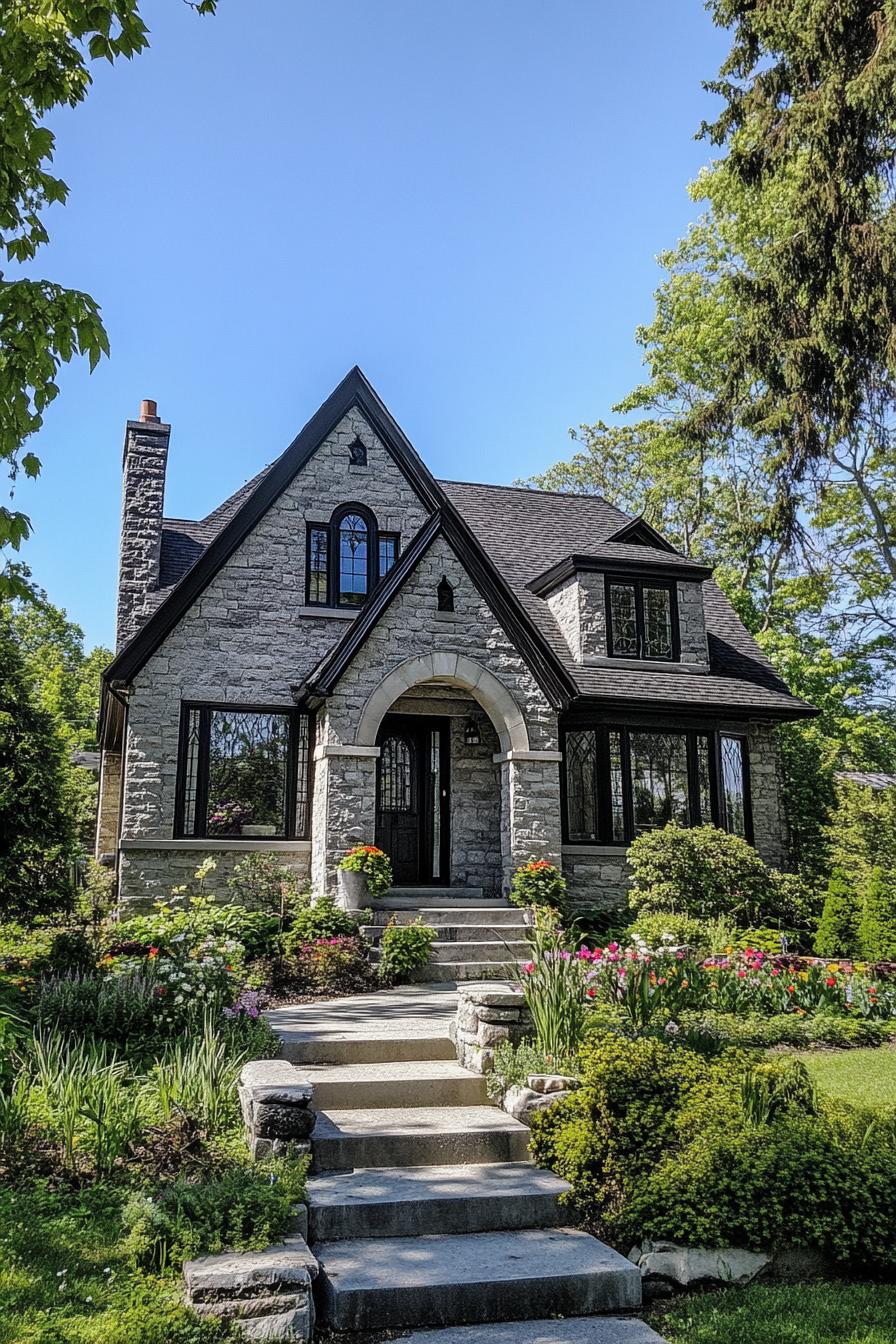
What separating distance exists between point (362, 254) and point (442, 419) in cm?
591

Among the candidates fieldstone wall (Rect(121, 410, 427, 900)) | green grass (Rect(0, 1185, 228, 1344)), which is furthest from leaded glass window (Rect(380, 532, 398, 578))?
green grass (Rect(0, 1185, 228, 1344))

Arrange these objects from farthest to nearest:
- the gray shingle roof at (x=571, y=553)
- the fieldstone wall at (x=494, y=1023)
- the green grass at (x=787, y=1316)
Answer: the gray shingle roof at (x=571, y=553) → the fieldstone wall at (x=494, y=1023) → the green grass at (x=787, y=1316)

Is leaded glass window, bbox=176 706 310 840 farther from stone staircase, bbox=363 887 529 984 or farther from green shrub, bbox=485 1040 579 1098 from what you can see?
green shrub, bbox=485 1040 579 1098

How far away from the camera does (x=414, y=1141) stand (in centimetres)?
589

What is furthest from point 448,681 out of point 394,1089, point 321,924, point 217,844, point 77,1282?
point 77,1282

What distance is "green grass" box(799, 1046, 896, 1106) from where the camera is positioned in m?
7.13

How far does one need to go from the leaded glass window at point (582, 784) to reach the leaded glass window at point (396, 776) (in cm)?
261

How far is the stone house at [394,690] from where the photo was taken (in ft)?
44.8

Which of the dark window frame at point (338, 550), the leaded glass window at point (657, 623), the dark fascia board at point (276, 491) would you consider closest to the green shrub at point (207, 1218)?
the dark fascia board at point (276, 491)

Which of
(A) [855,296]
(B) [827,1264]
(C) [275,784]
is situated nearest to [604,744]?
(C) [275,784]

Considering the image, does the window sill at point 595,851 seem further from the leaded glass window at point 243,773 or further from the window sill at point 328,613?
the window sill at point 328,613

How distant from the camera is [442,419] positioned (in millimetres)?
15992

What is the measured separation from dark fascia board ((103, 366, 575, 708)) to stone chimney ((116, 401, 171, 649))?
128 cm

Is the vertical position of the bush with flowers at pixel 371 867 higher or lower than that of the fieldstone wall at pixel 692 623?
lower
